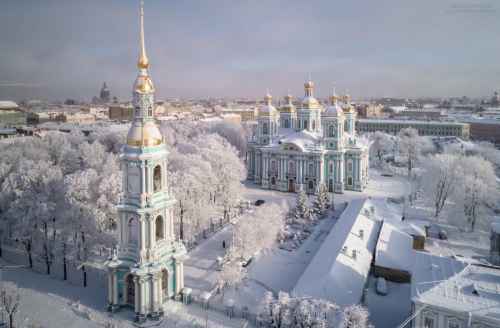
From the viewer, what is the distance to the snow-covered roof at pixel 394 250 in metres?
21.0

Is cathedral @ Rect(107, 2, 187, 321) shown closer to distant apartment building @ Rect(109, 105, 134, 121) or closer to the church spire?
the church spire

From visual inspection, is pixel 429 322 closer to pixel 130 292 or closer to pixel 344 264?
pixel 344 264

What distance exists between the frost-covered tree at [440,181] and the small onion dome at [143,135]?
80.9 feet

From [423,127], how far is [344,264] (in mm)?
68148

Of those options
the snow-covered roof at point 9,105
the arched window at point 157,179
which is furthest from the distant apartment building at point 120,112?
the arched window at point 157,179

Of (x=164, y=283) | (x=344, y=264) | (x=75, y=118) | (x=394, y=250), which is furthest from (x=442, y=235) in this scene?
(x=75, y=118)

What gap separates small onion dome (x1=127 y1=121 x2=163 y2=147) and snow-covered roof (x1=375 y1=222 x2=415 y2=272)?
13713 mm

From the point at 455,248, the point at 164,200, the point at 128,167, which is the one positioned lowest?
the point at 455,248

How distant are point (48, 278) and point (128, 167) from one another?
8694mm

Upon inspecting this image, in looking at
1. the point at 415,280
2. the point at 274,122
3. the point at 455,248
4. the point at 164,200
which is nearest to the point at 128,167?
the point at 164,200

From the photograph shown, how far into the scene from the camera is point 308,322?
1389cm

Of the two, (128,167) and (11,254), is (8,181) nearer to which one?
(11,254)

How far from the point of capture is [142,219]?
1633cm

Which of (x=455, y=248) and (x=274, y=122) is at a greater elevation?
(x=274, y=122)
